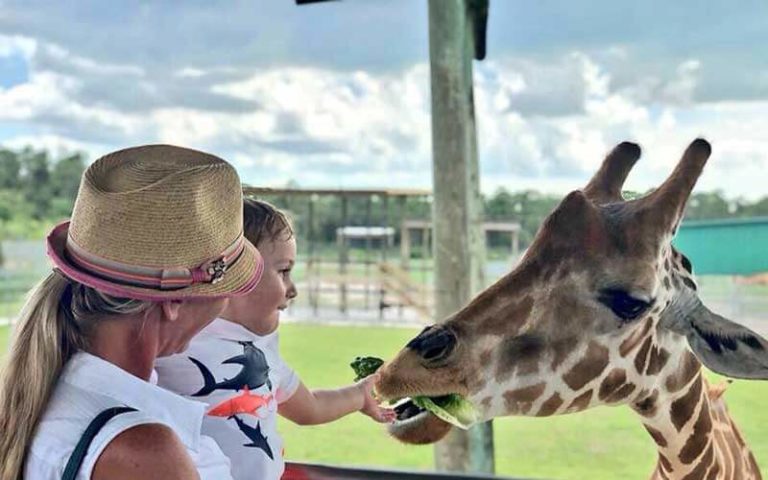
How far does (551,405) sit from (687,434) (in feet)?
0.86

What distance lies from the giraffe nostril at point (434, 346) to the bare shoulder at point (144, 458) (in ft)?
1.28

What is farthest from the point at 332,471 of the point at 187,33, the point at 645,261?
the point at 187,33

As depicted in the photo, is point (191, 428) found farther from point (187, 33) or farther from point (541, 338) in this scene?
point (187, 33)

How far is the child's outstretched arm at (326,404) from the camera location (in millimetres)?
1467

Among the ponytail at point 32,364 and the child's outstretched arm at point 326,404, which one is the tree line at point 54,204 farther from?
the ponytail at point 32,364

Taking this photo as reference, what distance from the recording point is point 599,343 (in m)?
1.15

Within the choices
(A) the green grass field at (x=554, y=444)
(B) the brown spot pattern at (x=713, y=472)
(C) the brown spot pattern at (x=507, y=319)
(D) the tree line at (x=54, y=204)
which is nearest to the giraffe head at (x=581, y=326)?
(C) the brown spot pattern at (x=507, y=319)

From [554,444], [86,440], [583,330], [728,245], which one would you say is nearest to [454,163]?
[583,330]

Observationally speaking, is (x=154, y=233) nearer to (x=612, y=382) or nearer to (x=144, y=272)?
(x=144, y=272)

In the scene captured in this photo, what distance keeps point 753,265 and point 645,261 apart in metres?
2.38

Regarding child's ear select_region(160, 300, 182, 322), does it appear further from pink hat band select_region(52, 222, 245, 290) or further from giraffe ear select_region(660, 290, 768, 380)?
giraffe ear select_region(660, 290, 768, 380)

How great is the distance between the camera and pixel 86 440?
723 mm

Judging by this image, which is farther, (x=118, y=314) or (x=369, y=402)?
(x=369, y=402)

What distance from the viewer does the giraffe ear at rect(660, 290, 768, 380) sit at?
3.62 ft
